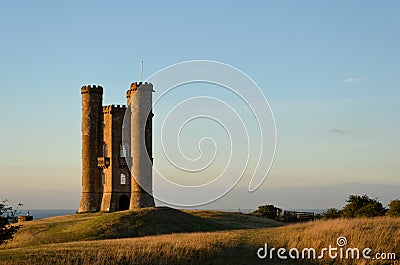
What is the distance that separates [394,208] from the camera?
46.7 meters

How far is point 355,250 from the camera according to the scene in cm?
2972

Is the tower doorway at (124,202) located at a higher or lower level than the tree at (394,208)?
higher

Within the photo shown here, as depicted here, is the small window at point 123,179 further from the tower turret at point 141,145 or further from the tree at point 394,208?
the tree at point 394,208

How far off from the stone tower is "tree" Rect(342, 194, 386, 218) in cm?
Result: 2864

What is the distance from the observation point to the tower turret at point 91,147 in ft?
252

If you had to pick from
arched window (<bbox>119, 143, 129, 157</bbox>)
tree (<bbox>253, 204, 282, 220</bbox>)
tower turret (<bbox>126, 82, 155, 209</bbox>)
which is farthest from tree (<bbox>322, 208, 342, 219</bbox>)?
arched window (<bbox>119, 143, 129, 157</bbox>)

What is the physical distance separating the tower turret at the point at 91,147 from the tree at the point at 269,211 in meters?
20.2

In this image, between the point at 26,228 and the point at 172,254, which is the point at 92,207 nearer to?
the point at 26,228

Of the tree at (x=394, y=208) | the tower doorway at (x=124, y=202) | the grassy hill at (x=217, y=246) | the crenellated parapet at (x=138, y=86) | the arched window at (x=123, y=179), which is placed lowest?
the grassy hill at (x=217, y=246)

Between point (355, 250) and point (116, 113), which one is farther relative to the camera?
point (116, 113)

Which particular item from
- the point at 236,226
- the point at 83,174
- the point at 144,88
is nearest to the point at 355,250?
the point at 236,226

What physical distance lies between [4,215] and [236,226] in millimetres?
26999

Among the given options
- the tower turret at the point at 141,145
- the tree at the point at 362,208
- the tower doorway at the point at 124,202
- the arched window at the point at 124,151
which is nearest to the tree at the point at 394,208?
the tree at the point at 362,208

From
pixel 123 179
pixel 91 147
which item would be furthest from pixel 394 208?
pixel 91 147
